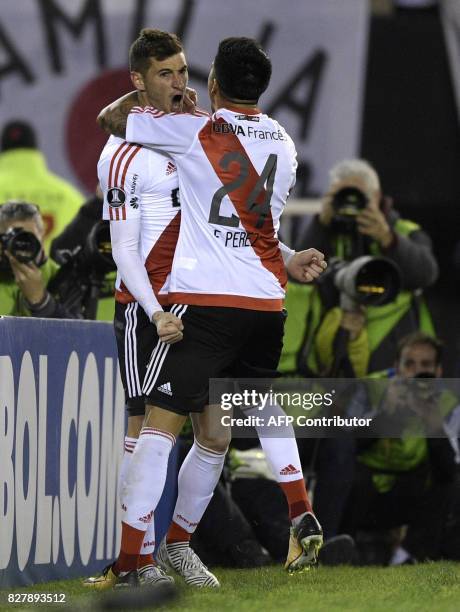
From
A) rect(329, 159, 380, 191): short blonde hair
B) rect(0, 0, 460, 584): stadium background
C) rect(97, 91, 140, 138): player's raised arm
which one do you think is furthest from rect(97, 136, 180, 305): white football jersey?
rect(0, 0, 460, 584): stadium background

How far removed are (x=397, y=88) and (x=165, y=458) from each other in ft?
18.4

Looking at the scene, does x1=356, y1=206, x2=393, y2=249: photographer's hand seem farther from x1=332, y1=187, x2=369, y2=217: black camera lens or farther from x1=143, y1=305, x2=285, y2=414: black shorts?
x1=143, y1=305, x2=285, y2=414: black shorts

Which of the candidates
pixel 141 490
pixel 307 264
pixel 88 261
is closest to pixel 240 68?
pixel 307 264

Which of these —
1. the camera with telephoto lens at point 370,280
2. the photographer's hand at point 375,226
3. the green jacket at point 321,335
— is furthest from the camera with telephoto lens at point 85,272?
the photographer's hand at point 375,226

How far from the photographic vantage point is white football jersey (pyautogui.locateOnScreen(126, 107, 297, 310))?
210 inches

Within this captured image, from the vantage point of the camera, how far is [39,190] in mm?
9281

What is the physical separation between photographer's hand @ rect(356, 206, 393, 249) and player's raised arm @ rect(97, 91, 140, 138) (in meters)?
2.25

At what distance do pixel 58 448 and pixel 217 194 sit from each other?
1.27 m

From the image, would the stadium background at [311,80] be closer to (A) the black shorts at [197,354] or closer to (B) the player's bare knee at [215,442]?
(B) the player's bare knee at [215,442]

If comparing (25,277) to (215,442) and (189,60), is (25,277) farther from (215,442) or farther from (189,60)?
(189,60)

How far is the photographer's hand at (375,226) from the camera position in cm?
790

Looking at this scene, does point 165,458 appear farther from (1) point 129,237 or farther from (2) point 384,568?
(2) point 384,568

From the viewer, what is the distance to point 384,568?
6.61 metres

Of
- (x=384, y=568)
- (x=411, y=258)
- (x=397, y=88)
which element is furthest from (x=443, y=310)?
(x=384, y=568)
